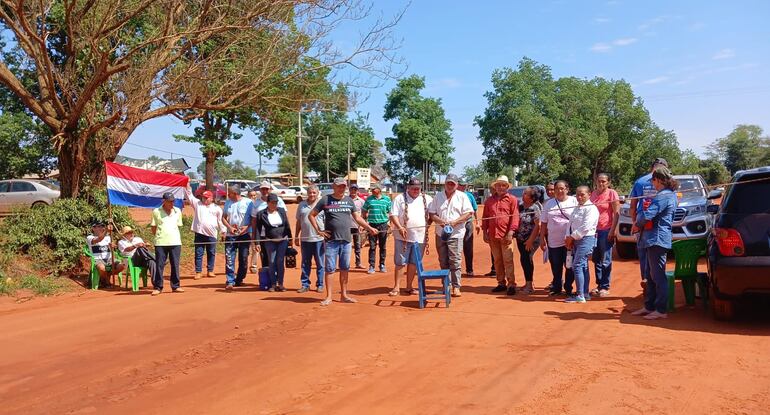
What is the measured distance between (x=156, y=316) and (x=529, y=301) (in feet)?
17.7

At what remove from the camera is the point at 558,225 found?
30.5 feet

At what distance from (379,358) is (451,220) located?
12.0ft

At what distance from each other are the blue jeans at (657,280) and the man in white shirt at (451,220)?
2.71 meters

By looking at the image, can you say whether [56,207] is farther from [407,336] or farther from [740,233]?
[740,233]

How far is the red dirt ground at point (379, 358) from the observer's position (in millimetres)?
4863

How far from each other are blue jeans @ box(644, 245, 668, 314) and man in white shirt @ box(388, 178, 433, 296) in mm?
3170

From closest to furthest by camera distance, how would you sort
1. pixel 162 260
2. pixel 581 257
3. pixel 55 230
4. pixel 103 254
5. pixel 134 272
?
pixel 581 257
pixel 162 260
pixel 134 272
pixel 103 254
pixel 55 230

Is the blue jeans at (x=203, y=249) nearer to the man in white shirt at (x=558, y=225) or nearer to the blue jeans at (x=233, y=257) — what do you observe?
the blue jeans at (x=233, y=257)

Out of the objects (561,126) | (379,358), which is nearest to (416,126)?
(561,126)

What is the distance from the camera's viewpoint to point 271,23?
504 inches

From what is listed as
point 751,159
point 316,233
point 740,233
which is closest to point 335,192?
point 316,233

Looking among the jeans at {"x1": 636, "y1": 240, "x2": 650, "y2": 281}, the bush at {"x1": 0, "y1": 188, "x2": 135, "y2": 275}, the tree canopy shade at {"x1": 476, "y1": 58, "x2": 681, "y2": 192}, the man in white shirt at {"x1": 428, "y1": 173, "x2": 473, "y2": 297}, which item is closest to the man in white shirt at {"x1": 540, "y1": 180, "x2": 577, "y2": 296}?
the jeans at {"x1": 636, "y1": 240, "x2": 650, "y2": 281}

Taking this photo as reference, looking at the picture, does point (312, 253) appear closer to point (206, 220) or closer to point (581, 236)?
point (206, 220)

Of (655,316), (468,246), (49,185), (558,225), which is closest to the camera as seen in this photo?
(655,316)
